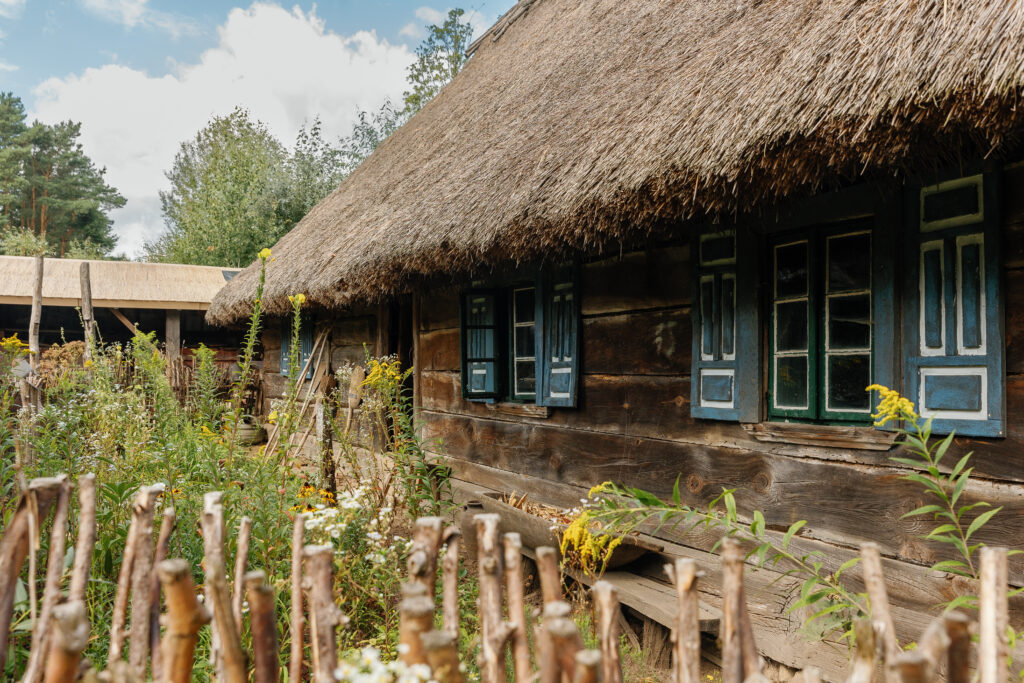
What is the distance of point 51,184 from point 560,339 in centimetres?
2554

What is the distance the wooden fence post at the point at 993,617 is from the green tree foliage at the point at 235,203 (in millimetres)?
16368

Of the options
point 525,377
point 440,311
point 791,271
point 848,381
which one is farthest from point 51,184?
point 848,381

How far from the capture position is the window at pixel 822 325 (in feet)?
8.59

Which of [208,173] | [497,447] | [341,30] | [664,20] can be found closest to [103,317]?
[208,173]

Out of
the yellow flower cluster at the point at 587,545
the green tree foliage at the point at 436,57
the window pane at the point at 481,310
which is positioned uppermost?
the green tree foliage at the point at 436,57

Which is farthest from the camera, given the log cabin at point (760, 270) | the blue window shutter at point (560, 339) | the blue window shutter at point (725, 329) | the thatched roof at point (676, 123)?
the blue window shutter at point (560, 339)

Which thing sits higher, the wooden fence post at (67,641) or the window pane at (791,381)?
the window pane at (791,381)

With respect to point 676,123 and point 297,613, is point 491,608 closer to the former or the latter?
point 297,613

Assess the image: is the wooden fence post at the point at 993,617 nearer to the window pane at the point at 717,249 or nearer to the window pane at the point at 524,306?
the window pane at the point at 717,249

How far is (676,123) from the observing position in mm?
2707

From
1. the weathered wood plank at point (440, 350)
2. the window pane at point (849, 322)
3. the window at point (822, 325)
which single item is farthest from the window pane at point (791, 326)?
the weathered wood plank at point (440, 350)

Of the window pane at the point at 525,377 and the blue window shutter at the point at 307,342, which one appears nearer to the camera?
the window pane at the point at 525,377

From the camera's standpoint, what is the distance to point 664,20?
4.23m

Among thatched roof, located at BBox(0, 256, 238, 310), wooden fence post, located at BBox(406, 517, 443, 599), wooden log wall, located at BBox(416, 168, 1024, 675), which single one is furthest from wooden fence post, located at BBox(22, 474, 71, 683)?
thatched roof, located at BBox(0, 256, 238, 310)
